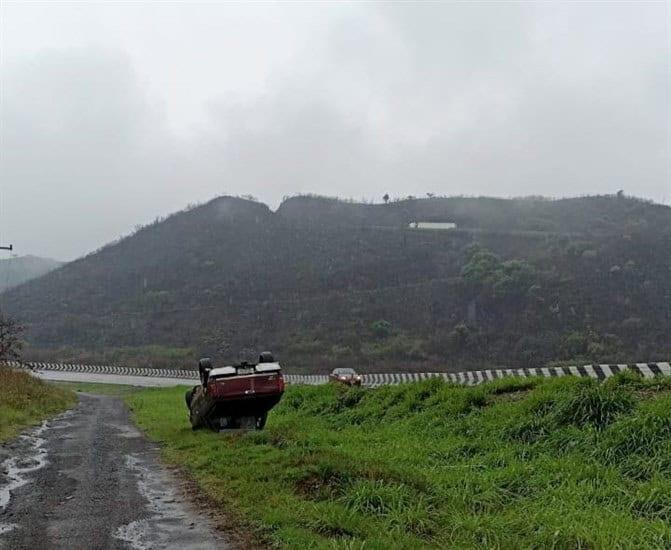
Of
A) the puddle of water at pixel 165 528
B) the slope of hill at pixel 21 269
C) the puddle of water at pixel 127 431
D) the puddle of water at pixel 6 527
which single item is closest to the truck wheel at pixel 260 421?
the puddle of water at pixel 127 431

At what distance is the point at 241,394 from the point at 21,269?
482 feet

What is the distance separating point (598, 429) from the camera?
8.74 metres

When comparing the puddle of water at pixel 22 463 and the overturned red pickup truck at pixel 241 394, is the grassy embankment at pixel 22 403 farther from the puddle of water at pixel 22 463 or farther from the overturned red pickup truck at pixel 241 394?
the overturned red pickup truck at pixel 241 394

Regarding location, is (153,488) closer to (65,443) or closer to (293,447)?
(293,447)

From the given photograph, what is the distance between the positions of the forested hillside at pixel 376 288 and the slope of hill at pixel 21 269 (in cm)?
3742

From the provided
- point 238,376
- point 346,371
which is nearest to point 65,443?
point 238,376

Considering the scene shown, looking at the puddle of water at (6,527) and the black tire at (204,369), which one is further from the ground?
the black tire at (204,369)

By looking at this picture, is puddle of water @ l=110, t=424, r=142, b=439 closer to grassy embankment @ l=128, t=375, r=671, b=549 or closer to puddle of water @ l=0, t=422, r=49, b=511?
puddle of water @ l=0, t=422, r=49, b=511

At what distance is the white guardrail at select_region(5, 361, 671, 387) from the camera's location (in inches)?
626

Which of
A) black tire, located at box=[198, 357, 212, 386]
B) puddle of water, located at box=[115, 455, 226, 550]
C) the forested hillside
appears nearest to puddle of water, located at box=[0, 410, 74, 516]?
puddle of water, located at box=[115, 455, 226, 550]

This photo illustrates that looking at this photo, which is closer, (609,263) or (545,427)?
(545,427)

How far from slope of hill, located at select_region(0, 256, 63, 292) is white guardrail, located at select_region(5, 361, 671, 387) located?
256 feet

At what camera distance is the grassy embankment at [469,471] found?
5.74 m

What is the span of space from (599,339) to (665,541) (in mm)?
40682
